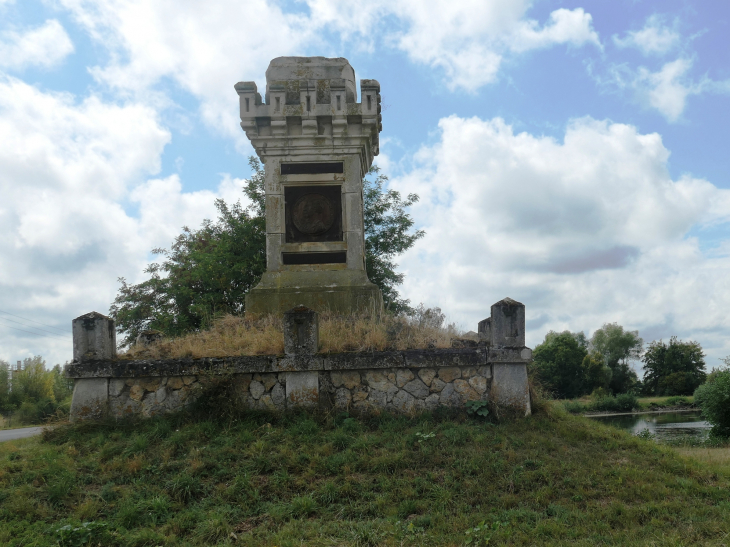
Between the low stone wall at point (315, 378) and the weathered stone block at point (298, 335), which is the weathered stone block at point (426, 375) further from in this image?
the weathered stone block at point (298, 335)

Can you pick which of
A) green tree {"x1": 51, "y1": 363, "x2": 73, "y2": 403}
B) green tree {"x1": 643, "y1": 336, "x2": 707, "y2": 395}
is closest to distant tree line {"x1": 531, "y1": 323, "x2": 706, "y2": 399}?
green tree {"x1": 643, "y1": 336, "x2": 707, "y2": 395}

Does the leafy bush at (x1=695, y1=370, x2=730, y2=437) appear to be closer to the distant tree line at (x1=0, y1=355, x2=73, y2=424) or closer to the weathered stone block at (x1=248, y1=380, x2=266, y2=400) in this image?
the weathered stone block at (x1=248, y1=380, x2=266, y2=400)

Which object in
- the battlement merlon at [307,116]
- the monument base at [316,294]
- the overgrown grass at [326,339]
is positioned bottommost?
the overgrown grass at [326,339]

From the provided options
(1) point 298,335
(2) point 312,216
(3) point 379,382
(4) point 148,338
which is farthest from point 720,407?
(4) point 148,338

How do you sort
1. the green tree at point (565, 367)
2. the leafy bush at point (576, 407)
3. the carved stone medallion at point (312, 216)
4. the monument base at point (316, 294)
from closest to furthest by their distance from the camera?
the monument base at point (316, 294) < the carved stone medallion at point (312, 216) < the leafy bush at point (576, 407) < the green tree at point (565, 367)

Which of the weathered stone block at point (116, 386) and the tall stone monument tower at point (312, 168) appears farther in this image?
the tall stone monument tower at point (312, 168)

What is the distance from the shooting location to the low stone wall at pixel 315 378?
25.6 feet

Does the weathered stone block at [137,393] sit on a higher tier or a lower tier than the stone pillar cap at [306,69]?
lower

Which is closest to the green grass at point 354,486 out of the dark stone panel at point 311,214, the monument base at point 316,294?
the monument base at point 316,294

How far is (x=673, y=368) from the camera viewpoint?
54344mm

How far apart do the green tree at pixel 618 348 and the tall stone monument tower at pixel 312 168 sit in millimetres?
49331

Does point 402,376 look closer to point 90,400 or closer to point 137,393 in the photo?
point 137,393

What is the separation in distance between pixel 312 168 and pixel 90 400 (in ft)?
19.4

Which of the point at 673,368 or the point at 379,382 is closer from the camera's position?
the point at 379,382
